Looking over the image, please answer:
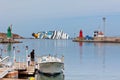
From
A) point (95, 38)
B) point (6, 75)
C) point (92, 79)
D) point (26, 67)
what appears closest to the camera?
point (6, 75)

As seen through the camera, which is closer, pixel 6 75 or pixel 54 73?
pixel 6 75

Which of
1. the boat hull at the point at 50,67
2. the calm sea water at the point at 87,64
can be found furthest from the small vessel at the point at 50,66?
the calm sea water at the point at 87,64

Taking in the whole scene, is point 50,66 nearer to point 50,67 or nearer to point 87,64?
point 50,67

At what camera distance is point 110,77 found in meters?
39.9

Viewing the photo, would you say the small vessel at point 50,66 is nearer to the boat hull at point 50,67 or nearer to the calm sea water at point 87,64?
the boat hull at point 50,67

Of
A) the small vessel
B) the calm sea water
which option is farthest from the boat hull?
the calm sea water

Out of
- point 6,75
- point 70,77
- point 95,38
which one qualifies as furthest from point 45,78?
point 95,38

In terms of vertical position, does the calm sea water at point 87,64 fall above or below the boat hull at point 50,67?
below

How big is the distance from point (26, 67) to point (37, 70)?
3.86ft

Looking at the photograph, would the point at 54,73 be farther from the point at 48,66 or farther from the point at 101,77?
the point at 101,77

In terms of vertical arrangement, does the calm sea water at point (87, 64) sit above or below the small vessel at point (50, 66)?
below

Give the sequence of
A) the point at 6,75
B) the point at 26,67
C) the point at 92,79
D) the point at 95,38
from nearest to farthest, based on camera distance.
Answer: the point at 6,75 → the point at 26,67 → the point at 92,79 → the point at 95,38

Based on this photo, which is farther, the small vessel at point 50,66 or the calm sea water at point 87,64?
the calm sea water at point 87,64

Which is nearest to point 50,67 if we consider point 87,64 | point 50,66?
point 50,66
